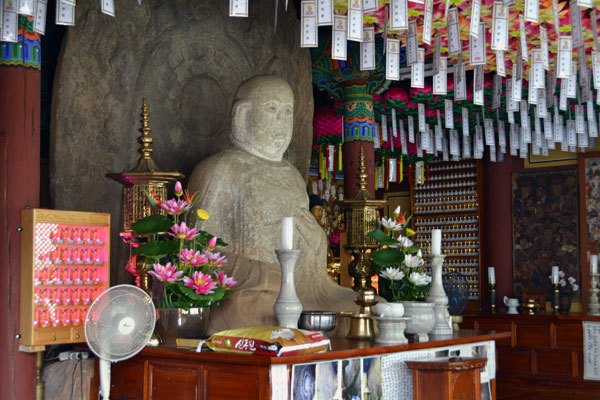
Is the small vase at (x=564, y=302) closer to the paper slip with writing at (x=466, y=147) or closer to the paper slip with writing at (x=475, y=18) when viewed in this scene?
the paper slip with writing at (x=466, y=147)

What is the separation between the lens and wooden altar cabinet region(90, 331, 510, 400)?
10.5ft

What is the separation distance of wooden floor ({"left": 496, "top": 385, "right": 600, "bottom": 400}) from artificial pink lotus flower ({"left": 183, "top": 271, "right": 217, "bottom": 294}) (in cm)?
467

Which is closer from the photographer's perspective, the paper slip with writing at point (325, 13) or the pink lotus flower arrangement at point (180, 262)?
the pink lotus flower arrangement at point (180, 262)

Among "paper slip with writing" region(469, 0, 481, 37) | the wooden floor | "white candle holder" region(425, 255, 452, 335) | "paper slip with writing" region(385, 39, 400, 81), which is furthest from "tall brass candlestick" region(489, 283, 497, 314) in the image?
"paper slip with writing" region(469, 0, 481, 37)

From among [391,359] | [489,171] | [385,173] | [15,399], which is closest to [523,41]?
[391,359]

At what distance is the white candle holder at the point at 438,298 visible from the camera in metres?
4.44

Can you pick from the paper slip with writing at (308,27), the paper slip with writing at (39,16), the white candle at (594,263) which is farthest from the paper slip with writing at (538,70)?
the white candle at (594,263)

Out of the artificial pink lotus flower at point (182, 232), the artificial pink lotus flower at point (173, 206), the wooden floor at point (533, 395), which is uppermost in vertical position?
the artificial pink lotus flower at point (173, 206)

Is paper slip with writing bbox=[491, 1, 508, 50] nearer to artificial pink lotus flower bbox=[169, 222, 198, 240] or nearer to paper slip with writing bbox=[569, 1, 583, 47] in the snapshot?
paper slip with writing bbox=[569, 1, 583, 47]

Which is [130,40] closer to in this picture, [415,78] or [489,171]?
[415,78]

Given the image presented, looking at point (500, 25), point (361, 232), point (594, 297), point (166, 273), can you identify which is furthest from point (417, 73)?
point (594, 297)

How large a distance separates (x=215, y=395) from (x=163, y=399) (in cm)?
40

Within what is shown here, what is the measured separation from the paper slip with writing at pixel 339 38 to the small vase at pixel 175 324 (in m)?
1.57

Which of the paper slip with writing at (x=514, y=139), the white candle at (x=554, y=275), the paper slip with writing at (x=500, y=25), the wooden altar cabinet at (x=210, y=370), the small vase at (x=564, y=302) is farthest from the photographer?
the paper slip with writing at (x=514, y=139)
